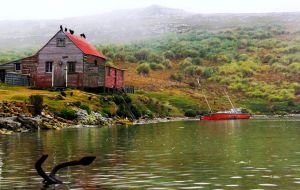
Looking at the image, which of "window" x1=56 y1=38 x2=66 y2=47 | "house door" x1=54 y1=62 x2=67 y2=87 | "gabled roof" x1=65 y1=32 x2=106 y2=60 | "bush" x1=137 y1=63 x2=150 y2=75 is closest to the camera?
"window" x1=56 y1=38 x2=66 y2=47

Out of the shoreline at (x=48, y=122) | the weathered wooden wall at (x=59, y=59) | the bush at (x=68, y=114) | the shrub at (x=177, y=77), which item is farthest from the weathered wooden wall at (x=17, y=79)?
the shrub at (x=177, y=77)

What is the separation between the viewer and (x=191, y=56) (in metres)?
198

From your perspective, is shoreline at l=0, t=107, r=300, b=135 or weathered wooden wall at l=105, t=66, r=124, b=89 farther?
weathered wooden wall at l=105, t=66, r=124, b=89

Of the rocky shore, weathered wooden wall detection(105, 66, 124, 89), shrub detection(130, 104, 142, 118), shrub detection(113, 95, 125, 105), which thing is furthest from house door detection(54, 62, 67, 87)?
the rocky shore

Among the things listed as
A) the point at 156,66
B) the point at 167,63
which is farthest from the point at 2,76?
the point at 167,63

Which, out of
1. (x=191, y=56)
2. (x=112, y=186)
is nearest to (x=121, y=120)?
(x=112, y=186)

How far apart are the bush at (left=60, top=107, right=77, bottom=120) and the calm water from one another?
2726cm

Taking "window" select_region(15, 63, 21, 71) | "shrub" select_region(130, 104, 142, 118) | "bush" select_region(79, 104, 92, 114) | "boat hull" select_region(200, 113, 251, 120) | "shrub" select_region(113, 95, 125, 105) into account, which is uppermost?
"window" select_region(15, 63, 21, 71)

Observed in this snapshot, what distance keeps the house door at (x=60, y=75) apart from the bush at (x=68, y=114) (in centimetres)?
2437

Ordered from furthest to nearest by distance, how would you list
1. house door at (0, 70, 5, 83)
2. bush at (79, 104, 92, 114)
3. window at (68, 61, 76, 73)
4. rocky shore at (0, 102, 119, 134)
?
house door at (0, 70, 5, 83), window at (68, 61, 76, 73), bush at (79, 104, 92, 114), rocky shore at (0, 102, 119, 134)

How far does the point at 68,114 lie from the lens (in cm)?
8256

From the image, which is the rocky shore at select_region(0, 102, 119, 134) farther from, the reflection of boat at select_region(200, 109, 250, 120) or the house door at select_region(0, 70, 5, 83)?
the reflection of boat at select_region(200, 109, 250, 120)

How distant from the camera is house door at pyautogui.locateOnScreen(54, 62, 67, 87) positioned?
107312mm

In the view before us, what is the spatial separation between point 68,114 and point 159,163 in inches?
1908
